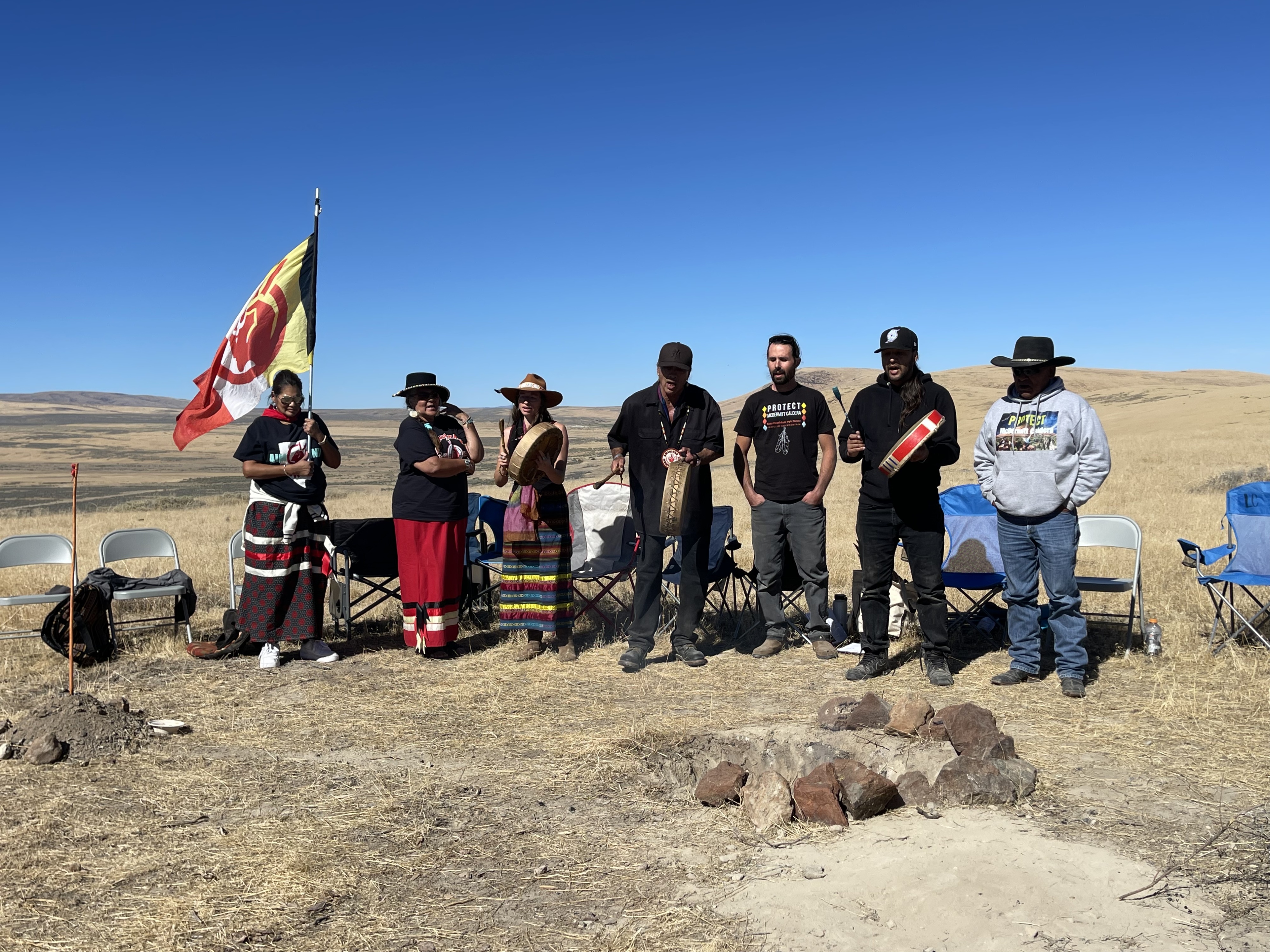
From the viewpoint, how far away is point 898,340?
5.68 metres

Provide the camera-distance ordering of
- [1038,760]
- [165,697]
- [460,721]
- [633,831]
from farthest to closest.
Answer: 1. [165,697]
2. [460,721]
3. [1038,760]
4. [633,831]

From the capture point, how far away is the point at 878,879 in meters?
3.20

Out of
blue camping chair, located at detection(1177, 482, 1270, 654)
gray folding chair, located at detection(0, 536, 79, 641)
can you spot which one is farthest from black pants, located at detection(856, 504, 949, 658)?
gray folding chair, located at detection(0, 536, 79, 641)

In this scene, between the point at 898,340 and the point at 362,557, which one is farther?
the point at 362,557

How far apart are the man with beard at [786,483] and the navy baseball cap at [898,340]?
751 millimetres

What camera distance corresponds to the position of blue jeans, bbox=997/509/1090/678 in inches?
219

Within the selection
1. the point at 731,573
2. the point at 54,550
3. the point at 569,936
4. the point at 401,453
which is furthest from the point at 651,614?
the point at 54,550

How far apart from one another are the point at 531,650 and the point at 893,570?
8.42 feet

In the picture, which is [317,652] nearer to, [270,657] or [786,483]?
[270,657]

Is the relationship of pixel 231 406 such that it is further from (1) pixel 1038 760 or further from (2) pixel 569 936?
(1) pixel 1038 760

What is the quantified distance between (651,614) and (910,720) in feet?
7.89

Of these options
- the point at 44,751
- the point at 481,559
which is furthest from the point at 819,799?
the point at 481,559

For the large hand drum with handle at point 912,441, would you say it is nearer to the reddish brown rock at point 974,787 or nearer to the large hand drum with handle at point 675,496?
the large hand drum with handle at point 675,496

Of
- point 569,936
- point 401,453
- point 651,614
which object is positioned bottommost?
point 569,936
